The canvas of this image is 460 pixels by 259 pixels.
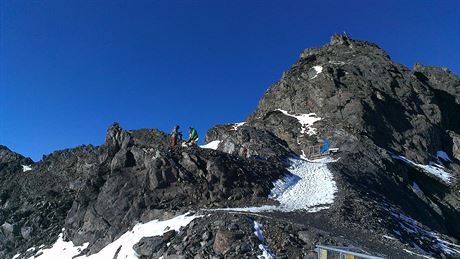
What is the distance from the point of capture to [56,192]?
159 feet

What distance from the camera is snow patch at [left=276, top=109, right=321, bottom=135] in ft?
196

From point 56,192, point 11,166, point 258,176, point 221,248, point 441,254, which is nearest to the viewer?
point 221,248

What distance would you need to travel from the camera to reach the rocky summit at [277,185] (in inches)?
956

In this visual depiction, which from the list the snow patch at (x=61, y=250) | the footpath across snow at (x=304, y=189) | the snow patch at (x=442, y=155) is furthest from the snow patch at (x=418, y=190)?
the snow patch at (x=61, y=250)

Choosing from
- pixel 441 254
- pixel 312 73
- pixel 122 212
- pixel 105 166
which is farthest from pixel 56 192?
pixel 312 73

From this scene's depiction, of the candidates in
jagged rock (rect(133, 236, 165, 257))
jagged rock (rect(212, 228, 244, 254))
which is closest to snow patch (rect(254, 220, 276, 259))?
jagged rock (rect(212, 228, 244, 254))

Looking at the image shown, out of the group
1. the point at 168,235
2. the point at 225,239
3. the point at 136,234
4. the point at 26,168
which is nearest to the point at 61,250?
the point at 136,234

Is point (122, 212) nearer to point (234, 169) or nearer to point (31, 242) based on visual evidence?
point (234, 169)

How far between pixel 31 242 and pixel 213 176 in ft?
67.5

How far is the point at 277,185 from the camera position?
35656mm

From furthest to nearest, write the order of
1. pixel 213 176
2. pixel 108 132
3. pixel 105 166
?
pixel 108 132 < pixel 105 166 < pixel 213 176

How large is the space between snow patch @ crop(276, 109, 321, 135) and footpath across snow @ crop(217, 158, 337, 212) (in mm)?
16000

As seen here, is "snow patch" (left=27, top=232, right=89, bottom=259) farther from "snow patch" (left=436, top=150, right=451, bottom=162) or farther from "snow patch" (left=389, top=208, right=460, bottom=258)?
"snow patch" (left=436, top=150, right=451, bottom=162)

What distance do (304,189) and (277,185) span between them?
7.22 ft
